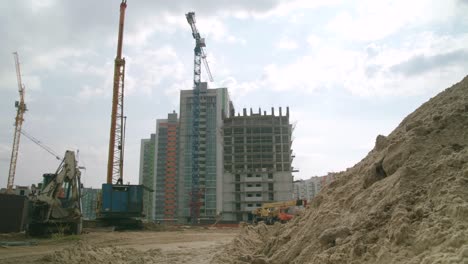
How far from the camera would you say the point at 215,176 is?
95.9 meters

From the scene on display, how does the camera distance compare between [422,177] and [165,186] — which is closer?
[422,177]

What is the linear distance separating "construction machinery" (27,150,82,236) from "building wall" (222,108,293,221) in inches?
2228

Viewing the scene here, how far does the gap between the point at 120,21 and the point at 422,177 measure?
44.2 metres

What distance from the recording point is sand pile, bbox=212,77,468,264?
3.95 m

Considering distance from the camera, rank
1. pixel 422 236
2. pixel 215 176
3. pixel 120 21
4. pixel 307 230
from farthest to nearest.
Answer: pixel 215 176
pixel 120 21
pixel 307 230
pixel 422 236

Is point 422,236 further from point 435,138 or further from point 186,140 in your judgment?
point 186,140

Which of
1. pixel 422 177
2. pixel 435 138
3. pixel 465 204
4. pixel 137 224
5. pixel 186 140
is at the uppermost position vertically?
pixel 186 140

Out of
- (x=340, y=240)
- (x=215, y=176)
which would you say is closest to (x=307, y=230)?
(x=340, y=240)

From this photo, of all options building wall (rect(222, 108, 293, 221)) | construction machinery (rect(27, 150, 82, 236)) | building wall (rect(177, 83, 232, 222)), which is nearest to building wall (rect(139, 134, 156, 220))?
building wall (rect(177, 83, 232, 222))

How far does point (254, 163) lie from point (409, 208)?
80.2m

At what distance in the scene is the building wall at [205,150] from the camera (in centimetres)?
9156

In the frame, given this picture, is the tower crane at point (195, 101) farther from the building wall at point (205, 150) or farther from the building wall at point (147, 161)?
the building wall at point (147, 161)

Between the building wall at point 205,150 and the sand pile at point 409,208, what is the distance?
8322 centimetres

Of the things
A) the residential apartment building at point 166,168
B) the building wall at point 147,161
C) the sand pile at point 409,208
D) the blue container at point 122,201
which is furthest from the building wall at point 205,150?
the sand pile at point 409,208
